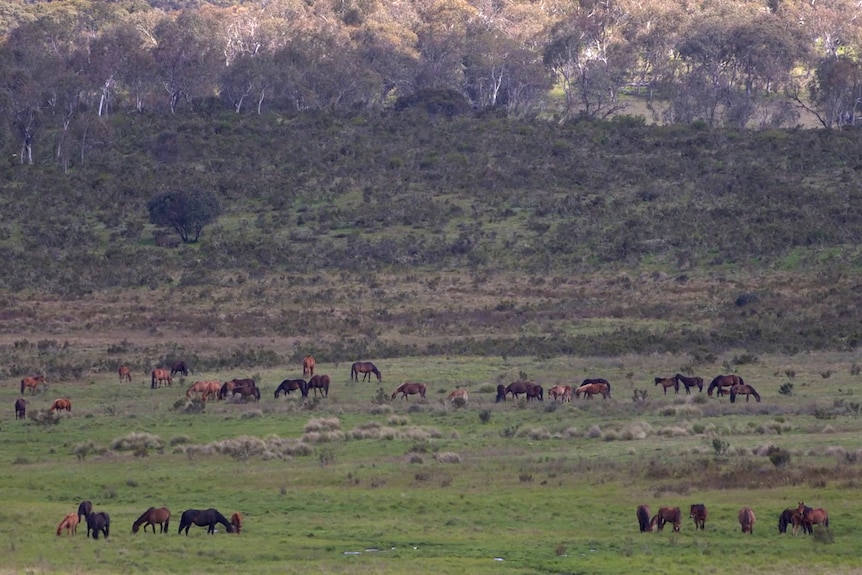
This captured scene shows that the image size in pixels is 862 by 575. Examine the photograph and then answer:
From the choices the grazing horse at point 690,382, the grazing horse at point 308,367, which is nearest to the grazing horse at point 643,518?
the grazing horse at point 690,382

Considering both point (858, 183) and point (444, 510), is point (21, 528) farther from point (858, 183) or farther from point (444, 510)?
point (858, 183)

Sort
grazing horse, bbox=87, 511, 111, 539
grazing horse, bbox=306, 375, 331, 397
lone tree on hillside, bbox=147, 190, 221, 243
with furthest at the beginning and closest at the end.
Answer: lone tree on hillside, bbox=147, 190, 221, 243
grazing horse, bbox=306, 375, 331, 397
grazing horse, bbox=87, 511, 111, 539

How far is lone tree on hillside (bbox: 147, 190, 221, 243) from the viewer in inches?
2704

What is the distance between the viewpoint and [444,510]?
2214cm

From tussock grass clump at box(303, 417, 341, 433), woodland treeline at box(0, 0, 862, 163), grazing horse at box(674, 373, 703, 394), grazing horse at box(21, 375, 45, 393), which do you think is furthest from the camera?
woodland treeline at box(0, 0, 862, 163)

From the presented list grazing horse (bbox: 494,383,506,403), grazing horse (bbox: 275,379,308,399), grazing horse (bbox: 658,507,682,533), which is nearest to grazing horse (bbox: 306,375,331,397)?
grazing horse (bbox: 275,379,308,399)

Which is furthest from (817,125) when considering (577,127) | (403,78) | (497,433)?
(497,433)

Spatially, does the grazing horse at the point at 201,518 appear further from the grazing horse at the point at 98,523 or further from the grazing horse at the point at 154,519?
the grazing horse at the point at 98,523

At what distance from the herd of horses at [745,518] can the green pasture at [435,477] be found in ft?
0.62

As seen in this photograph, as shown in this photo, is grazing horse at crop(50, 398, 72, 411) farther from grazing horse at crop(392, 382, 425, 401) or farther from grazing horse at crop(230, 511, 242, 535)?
grazing horse at crop(230, 511, 242, 535)

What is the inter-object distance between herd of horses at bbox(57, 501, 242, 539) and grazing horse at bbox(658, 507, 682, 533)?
6732 millimetres

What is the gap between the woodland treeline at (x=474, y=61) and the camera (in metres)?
94.8

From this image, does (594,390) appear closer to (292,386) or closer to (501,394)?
(501,394)

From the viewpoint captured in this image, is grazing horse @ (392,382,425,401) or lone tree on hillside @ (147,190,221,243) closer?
grazing horse @ (392,382,425,401)
